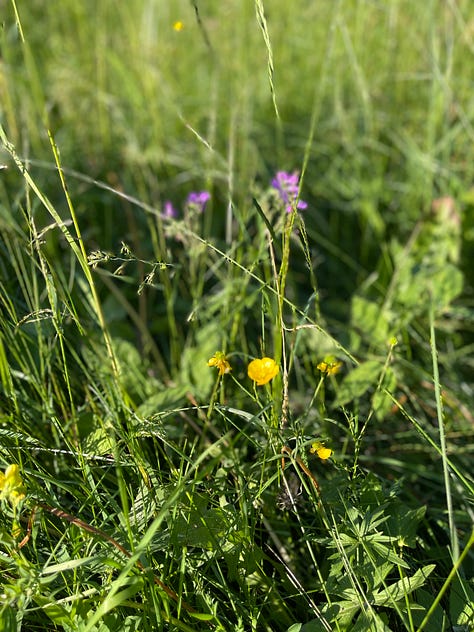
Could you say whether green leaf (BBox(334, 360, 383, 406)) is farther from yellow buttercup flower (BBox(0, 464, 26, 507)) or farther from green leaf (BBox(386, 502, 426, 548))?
yellow buttercup flower (BBox(0, 464, 26, 507))

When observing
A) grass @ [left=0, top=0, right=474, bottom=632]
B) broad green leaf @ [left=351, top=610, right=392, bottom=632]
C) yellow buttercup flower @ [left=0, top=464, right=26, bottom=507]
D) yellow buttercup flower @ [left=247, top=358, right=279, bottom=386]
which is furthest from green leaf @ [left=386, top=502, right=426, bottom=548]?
yellow buttercup flower @ [left=0, top=464, right=26, bottom=507]

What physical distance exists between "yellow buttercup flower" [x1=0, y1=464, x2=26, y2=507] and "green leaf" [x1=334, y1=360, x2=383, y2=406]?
689mm

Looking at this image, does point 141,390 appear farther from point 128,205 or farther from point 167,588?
point 128,205

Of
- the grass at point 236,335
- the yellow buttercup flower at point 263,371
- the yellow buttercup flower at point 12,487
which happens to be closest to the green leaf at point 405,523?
the grass at point 236,335

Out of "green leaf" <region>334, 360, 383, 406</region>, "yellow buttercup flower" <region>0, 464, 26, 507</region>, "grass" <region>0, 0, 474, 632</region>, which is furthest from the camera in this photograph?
"green leaf" <region>334, 360, 383, 406</region>

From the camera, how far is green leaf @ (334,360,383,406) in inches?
52.4

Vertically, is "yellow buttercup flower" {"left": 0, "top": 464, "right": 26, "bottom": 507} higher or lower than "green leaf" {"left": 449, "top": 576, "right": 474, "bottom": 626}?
higher

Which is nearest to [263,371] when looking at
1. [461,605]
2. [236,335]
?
[461,605]

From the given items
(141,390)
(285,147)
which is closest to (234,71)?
(285,147)

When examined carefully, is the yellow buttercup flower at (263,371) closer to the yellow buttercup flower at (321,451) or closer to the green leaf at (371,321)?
the yellow buttercup flower at (321,451)

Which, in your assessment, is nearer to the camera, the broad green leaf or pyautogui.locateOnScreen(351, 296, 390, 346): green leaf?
the broad green leaf

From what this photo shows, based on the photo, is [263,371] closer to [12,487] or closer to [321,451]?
[321,451]

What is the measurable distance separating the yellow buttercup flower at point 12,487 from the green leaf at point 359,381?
0.69 m

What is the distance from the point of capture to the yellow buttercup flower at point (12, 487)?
81cm
